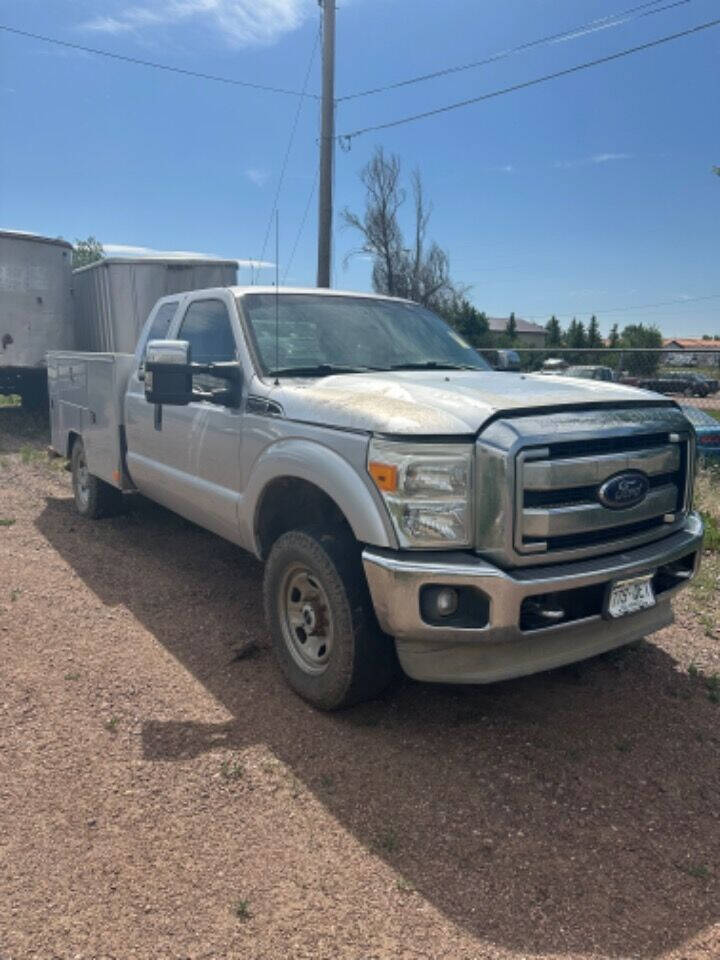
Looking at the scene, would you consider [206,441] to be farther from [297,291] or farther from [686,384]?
[686,384]

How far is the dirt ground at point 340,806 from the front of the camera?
240 cm

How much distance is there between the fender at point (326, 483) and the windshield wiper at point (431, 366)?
1.00m

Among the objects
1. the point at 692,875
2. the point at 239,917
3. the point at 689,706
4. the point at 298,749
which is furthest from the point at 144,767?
the point at 689,706

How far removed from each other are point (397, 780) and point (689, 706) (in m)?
1.64

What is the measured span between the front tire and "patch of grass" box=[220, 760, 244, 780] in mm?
509

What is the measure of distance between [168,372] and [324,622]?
152 centimetres

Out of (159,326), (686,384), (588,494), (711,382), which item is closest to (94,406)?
(159,326)

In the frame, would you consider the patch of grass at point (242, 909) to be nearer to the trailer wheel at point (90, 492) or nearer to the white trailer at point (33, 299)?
the trailer wheel at point (90, 492)

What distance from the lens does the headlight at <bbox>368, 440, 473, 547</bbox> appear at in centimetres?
301

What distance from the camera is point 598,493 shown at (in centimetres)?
317

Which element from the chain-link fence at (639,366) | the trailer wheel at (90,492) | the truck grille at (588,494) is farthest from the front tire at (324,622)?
the trailer wheel at (90,492)

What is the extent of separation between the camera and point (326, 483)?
3383 mm

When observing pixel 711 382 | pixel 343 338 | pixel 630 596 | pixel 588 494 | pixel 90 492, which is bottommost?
pixel 711 382

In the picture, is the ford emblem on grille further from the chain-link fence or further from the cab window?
the chain-link fence
